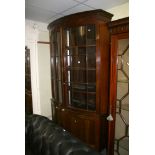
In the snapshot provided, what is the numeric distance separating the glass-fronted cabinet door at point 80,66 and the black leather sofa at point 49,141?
0.69 metres

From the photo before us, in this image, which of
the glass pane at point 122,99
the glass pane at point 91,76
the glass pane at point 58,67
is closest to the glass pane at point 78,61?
the glass pane at point 91,76

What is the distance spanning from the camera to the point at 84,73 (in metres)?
2.27

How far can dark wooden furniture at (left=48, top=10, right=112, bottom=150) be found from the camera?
81.3 inches

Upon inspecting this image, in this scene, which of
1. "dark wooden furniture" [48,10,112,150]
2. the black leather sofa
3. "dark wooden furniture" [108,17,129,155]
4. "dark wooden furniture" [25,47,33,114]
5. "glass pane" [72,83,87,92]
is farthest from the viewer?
"dark wooden furniture" [25,47,33,114]

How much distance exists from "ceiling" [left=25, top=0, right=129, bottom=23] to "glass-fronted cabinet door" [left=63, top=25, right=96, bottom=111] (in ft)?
1.19

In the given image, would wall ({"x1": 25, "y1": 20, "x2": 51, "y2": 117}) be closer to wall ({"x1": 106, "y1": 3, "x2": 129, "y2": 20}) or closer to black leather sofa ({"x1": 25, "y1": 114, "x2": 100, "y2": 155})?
black leather sofa ({"x1": 25, "y1": 114, "x2": 100, "y2": 155})

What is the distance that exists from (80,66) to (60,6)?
1.03 m

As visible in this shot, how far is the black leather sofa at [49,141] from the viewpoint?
132 cm

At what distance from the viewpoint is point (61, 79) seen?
246 cm

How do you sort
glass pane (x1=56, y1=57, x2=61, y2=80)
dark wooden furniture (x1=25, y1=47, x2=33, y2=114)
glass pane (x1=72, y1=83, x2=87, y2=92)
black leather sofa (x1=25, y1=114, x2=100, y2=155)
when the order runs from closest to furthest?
black leather sofa (x1=25, y1=114, x2=100, y2=155) < glass pane (x1=72, y1=83, x2=87, y2=92) < glass pane (x1=56, y1=57, x2=61, y2=80) < dark wooden furniture (x1=25, y1=47, x2=33, y2=114)

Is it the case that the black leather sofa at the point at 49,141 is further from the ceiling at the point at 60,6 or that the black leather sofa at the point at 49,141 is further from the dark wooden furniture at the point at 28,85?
the ceiling at the point at 60,6

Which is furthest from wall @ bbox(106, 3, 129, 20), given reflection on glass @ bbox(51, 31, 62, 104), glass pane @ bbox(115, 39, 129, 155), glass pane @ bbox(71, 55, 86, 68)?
reflection on glass @ bbox(51, 31, 62, 104)
